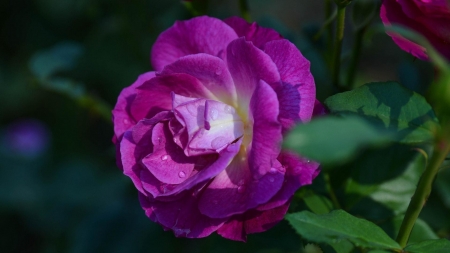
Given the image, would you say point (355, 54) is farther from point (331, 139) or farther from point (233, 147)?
point (331, 139)

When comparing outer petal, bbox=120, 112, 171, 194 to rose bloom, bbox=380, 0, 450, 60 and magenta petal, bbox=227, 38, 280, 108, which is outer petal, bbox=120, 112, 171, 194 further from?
rose bloom, bbox=380, 0, 450, 60

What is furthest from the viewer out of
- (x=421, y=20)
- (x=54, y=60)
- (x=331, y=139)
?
(x=54, y=60)

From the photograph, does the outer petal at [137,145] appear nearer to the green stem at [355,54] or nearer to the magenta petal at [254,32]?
the magenta petal at [254,32]

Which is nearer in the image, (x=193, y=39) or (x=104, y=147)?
(x=193, y=39)

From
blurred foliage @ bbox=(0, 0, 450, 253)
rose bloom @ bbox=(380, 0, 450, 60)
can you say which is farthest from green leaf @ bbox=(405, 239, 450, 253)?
rose bloom @ bbox=(380, 0, 450, 60)

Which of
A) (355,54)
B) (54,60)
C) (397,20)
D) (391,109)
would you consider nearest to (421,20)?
(397,20)

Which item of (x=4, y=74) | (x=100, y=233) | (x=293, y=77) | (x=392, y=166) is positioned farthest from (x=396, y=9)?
(x=4, y=74)

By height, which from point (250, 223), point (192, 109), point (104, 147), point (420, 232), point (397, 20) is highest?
point (397, 20)

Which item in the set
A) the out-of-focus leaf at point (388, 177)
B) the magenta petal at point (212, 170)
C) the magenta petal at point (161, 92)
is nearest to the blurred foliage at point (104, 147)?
the out-of-focus leaf at point (388, 177)
